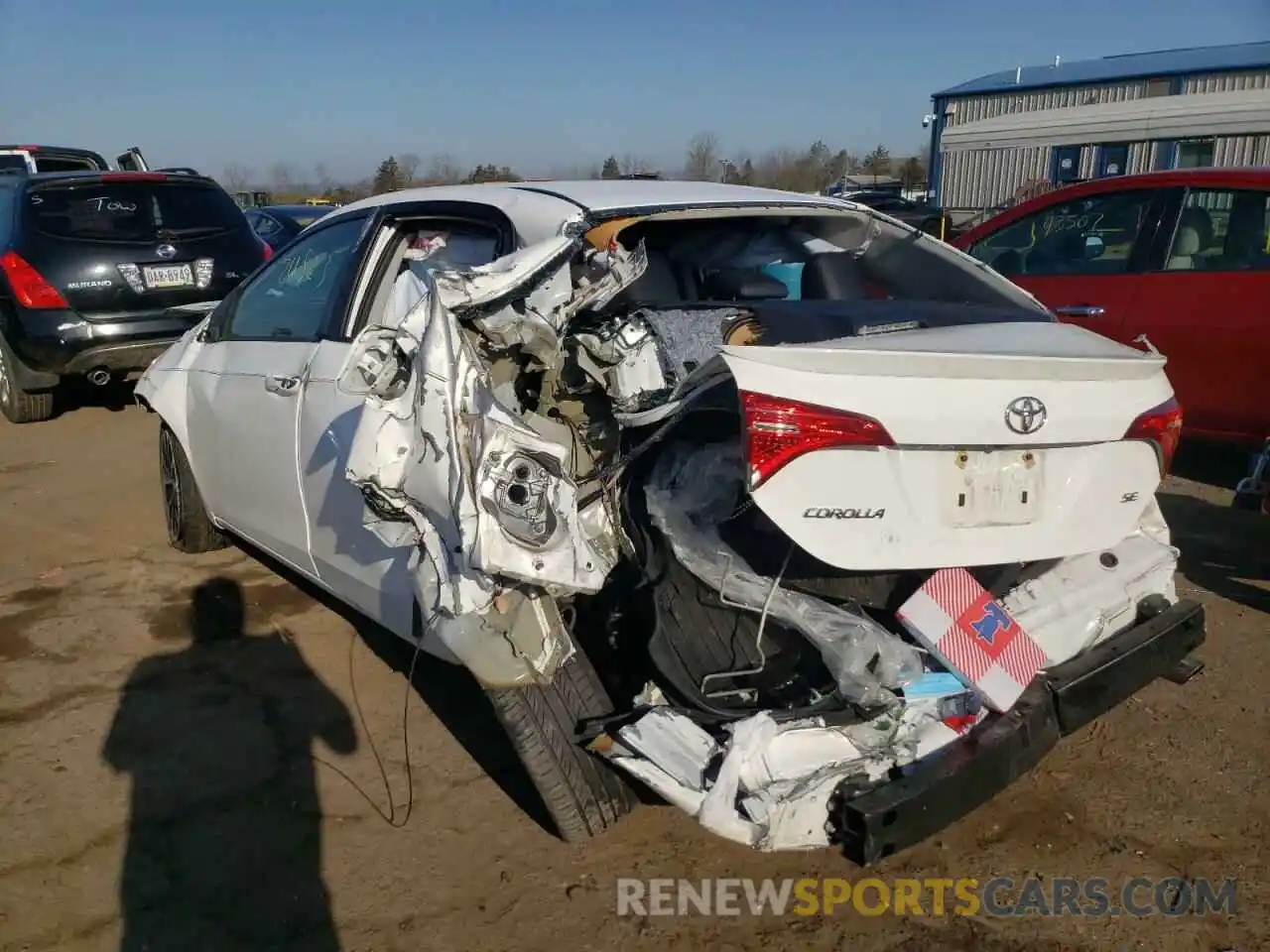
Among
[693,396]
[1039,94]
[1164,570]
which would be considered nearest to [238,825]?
[693,396]

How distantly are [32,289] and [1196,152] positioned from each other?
22610mm

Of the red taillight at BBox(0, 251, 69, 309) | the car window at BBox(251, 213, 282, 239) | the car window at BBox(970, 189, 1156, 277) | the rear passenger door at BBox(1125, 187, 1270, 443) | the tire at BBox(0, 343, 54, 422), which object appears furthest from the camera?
the car window at BBox(251, 213, 282, 239)

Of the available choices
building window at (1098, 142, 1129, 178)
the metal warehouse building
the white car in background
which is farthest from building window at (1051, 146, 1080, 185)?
the white car in background

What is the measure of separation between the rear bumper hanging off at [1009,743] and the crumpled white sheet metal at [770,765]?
0.17 ft

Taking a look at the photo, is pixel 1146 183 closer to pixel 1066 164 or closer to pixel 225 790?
pixel 225 790

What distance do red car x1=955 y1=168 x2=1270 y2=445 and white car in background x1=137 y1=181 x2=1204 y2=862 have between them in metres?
2.77

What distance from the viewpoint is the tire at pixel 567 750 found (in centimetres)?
262

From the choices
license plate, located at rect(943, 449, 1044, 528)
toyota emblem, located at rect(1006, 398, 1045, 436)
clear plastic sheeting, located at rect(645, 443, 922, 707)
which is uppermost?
toyota emblem, located at rect(1006, 398, 1045, 436)

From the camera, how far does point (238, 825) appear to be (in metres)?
2.91

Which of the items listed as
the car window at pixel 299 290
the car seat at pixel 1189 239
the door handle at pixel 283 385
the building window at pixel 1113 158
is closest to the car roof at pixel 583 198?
the car window at pixel 299 290

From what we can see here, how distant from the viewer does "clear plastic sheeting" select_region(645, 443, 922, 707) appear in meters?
2.40

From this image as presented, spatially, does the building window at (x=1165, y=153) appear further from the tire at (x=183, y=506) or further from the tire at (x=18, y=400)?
the tire at (x=183, y=506)

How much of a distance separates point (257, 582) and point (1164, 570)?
3.63 metres

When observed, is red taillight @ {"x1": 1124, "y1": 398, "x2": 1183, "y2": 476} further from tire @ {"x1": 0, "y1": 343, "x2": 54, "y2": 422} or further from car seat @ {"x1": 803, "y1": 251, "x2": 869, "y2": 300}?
tire @ {"x1": 0, "y1": 343, "x2": 54, "y2": 422}
